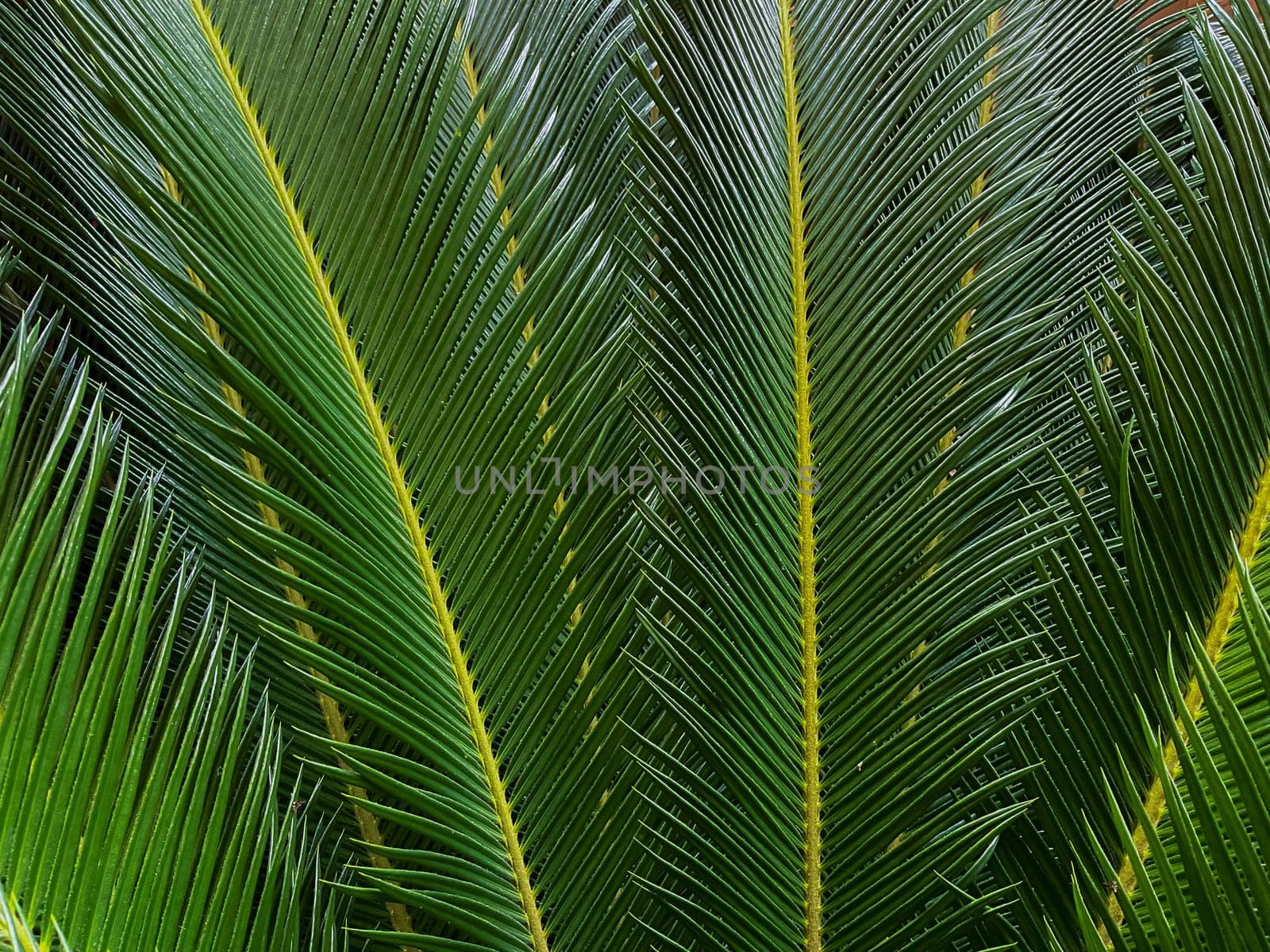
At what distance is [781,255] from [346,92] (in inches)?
14.1

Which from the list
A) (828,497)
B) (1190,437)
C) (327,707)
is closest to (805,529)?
(828,497)

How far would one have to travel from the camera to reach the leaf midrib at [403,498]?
2.30ft

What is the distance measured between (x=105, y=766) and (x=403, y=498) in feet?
0.85

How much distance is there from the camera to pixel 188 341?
2.01 ft

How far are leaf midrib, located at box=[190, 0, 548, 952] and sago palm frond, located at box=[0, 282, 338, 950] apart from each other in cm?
14

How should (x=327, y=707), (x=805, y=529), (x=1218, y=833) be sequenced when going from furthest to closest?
1. (x=327, y=707)
2. (x=805, y=529)
3. (x=1218, y=833)

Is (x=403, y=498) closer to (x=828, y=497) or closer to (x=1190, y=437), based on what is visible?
(x=828, y=497)

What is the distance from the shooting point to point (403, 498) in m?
0.71

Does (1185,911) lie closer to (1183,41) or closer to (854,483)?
(854,483)

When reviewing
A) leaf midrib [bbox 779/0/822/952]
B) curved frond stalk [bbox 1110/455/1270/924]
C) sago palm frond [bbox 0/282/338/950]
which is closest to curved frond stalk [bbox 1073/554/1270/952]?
curved frond stalk [bbox 1110/455/1270/924]

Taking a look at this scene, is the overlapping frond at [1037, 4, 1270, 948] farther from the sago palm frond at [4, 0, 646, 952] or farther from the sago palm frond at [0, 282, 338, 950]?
the sago palm frond at [0, 282, 338, 950]

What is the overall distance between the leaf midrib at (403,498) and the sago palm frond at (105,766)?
14cm

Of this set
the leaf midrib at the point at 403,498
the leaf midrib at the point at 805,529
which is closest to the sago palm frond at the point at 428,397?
the leaf midrib at the point at 403,498

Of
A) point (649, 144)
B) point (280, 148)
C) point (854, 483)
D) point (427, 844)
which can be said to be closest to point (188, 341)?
point (280, 148)
